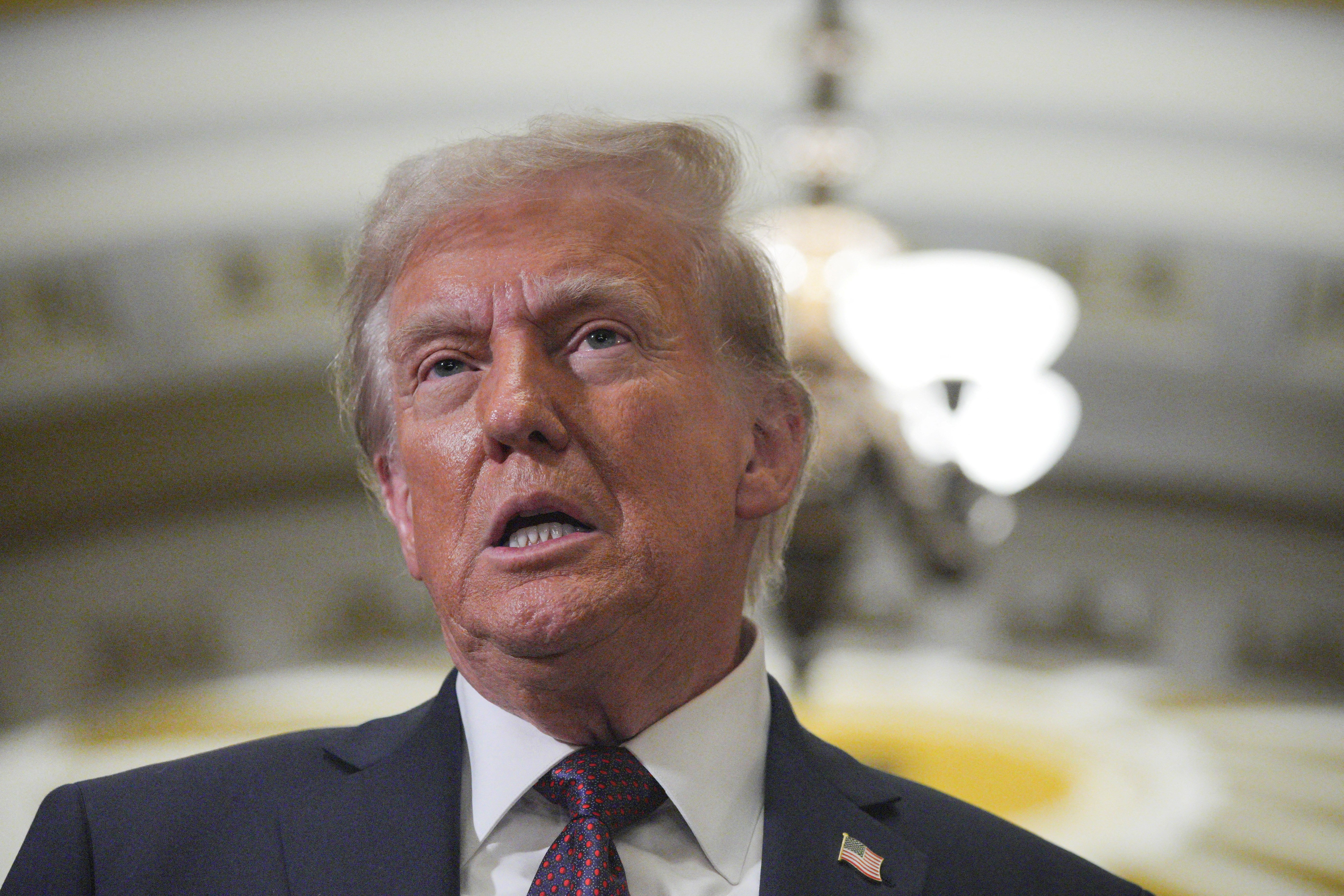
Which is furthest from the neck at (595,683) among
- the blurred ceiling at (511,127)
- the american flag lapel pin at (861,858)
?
the blurred ceiling at (511,127)

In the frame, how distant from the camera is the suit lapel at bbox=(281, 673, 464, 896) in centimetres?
127

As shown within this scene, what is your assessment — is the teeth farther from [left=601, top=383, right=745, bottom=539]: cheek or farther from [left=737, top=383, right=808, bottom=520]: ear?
[left=737, top=383, right=808, bottom=520]: ear

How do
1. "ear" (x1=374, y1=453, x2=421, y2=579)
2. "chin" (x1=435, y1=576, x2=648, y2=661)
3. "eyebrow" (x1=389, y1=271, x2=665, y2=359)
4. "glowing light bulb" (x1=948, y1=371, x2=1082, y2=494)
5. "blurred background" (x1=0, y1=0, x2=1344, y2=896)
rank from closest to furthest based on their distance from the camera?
"chin" (x1=435, y1=576, x2=648, y2=661) → "eyebrow" (x1=389, y1=271, x2=665, y2=359) → "ear" (x1=374, y1=453, x2=421, y2=579) → "glowing light bulb" (x1=948, y1=371, x2=1082, y2=494) → "blurred background" (x1=0, y1=0, x2=1344, y2=896)

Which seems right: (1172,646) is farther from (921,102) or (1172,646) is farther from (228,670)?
(228,670)

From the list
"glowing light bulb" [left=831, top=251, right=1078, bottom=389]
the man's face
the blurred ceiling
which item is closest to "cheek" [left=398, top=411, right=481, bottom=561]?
the man's face

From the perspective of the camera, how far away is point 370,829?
1.31 m

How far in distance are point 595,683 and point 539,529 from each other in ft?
0.53

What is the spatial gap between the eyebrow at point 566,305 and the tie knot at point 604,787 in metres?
0.43

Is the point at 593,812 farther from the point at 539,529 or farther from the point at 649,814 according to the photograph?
the point at 539,529

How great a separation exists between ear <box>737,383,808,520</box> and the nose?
0.28 meters

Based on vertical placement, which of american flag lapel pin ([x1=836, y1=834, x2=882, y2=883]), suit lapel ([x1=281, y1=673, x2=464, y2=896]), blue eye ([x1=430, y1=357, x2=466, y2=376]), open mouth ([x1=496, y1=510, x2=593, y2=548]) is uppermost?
blue eye ([x1=430, y1=357, x2=466, y2=376])

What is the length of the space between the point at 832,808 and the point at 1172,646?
8.06 m

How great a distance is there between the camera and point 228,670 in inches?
276

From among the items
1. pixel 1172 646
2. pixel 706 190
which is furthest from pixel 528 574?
pixel 1172 646
